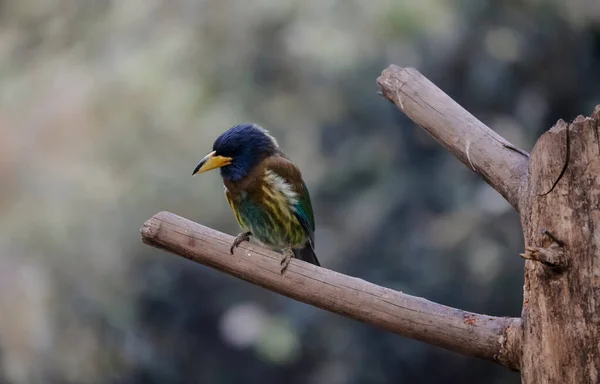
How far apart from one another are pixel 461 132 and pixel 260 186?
96cm

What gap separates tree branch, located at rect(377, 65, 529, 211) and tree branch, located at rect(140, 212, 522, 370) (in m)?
0.27

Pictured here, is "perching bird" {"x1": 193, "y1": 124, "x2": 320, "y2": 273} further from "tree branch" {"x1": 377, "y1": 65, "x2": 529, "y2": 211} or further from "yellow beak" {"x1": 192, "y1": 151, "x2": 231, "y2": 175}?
"tree branch" {"x1": 377, "y1": 65, "x2": 529, "y2": 211}

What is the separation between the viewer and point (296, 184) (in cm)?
284

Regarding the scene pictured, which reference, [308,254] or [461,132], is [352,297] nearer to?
[461,132]

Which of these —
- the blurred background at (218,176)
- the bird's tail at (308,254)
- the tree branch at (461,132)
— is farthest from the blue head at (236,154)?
the blurred background at (218,176)

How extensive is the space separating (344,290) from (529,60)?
2355 mm

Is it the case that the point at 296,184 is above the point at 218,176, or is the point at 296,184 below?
below

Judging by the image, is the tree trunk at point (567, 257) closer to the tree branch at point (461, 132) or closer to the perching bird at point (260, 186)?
the tree branch at point (461, 132)

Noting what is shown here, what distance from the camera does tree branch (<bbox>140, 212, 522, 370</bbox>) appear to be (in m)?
1.72

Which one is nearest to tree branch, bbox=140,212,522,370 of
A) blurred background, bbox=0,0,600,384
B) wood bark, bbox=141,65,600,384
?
wood bark, bbox=141,65,600,384

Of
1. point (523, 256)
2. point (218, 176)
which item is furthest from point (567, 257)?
point (218, 176)

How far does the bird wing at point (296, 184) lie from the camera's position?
2.80 meters

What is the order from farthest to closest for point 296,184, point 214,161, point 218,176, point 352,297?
point 218,176, point 296,184, point 214,161, point 352,297

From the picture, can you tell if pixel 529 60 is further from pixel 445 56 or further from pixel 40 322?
pixel 40 322
